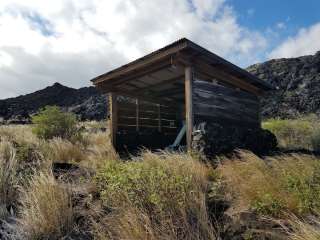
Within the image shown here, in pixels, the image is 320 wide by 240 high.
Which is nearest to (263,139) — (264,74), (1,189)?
(1,189)

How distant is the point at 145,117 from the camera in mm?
11625

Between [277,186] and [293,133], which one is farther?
[293,133]

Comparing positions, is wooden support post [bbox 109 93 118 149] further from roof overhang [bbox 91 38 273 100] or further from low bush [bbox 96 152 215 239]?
low bush [bbox 96 152 215 239]

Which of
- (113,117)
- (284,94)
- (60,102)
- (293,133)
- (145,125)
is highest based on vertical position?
(60,102)

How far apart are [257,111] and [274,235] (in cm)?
815

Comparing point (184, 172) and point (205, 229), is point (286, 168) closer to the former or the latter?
point (184, 172)

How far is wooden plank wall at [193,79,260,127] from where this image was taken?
26.6ft

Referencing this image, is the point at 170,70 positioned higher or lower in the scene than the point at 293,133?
higher

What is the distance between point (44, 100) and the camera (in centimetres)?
5494

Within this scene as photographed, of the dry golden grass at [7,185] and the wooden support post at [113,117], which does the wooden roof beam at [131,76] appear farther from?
the dry golden grass at [7,185]

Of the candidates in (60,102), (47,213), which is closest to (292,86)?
(47,213)

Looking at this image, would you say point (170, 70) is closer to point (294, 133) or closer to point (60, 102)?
point (294, 133)

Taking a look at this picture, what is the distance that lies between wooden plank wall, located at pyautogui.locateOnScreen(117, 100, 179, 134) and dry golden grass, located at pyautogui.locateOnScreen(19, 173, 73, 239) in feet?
20.7

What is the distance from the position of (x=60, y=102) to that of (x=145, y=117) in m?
45.4
